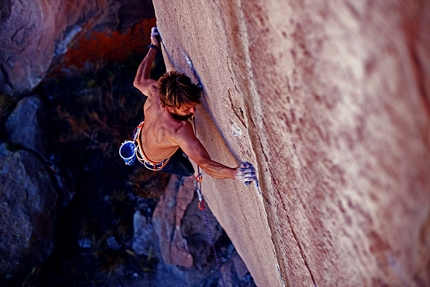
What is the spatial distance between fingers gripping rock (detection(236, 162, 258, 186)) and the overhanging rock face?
10cm

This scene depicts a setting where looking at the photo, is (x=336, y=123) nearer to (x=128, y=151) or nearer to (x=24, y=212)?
(x=128, y=151)

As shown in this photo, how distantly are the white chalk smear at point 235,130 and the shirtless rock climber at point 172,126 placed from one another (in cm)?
15

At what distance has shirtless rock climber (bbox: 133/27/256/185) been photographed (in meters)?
1.89

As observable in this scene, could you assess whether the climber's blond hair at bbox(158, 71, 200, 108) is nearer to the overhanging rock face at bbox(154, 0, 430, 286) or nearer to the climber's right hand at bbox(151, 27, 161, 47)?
the overhanging rock face at bbox(154, 0, 430, 286)

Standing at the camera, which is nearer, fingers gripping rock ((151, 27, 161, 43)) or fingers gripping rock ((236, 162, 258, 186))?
fingers gripping rock ((236, 162, 258, 186))

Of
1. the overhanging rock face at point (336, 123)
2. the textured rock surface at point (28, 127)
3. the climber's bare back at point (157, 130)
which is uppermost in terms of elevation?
the textured rock surface at point (28, 127)

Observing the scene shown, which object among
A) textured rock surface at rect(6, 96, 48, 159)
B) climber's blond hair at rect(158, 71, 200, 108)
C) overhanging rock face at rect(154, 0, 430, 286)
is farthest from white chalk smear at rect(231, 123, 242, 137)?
textured rock surface at rect(6, 96, 48, 159)

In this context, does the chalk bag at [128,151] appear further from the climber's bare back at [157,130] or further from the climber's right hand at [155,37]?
the climber's right hand at [155,37]

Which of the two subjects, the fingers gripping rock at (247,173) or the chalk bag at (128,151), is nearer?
the fingers gripping rock at (247,173)

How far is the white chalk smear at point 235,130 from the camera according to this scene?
1.67 metres

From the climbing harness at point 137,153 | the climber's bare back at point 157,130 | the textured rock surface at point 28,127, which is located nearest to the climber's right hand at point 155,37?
the climber's bare back at point 157,130

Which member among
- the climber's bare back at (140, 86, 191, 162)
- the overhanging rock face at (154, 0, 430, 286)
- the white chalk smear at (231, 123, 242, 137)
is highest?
the climber's bare back at (140, 86, 191, 162)

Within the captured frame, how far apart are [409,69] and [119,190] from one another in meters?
4.40

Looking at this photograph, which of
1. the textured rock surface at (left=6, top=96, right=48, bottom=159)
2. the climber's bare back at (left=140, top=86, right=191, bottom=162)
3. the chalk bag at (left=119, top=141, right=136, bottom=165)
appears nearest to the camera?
the climber's bare back at (left=140, top=86, right=191, bottom=162)
